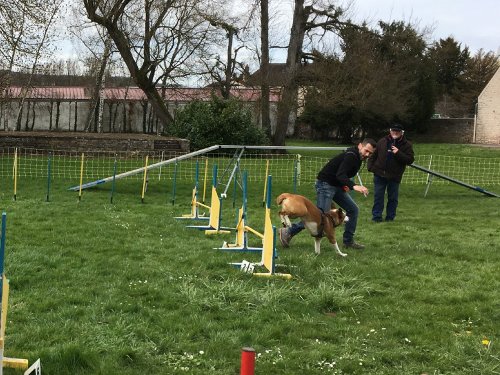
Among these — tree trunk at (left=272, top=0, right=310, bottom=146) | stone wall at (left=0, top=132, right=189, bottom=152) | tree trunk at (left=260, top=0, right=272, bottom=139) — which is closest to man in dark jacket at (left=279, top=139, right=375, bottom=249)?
stone wall at (left=0, top=132, right=189, bottom=152)

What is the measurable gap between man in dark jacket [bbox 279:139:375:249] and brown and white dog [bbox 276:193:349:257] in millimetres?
277

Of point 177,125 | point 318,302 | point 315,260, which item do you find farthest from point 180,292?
point 177,125

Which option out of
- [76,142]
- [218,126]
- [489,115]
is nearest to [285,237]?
[76,142]

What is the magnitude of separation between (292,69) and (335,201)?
19032mm

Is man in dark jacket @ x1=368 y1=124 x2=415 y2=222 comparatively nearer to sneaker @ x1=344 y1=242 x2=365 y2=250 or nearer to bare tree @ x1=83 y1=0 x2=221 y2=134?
sneaker @ x1=344 y1=242 x2=365 y2=250

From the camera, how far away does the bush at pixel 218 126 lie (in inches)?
932

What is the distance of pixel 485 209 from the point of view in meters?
11.8

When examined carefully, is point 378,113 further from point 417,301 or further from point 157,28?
point 417,301

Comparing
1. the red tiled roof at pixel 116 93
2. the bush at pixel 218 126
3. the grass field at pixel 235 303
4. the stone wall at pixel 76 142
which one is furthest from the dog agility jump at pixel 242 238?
the red tiled roof at pixel 116 93

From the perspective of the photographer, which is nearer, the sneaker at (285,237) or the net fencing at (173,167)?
the sneaker at (285,237)

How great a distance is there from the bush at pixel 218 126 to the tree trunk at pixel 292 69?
1659 millimetres

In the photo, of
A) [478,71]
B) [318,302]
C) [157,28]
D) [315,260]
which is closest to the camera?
[318,302]

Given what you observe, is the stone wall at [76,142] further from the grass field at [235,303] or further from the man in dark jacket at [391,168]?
the man in dark jacket at [391,168]

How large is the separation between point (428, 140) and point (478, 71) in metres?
13.7
